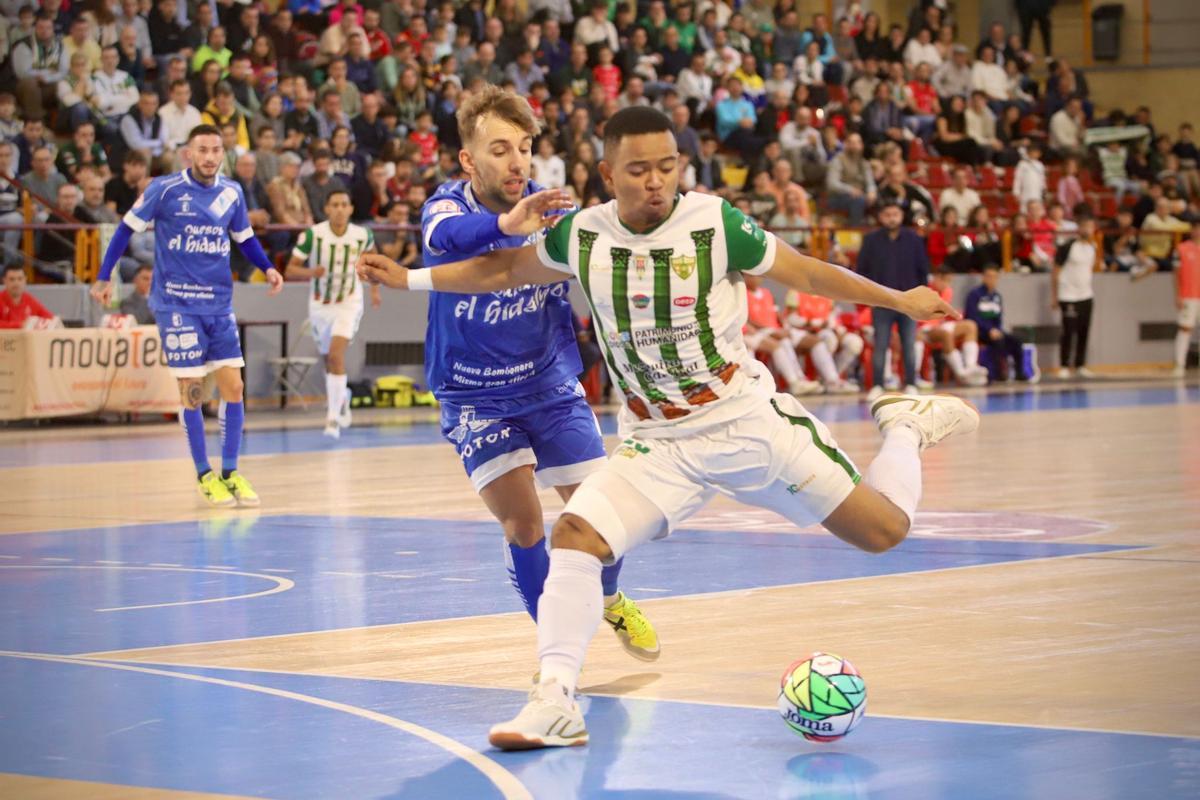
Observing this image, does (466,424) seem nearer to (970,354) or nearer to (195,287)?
(195,287)

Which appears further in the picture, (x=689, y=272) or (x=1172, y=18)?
(x=1172, y=18)

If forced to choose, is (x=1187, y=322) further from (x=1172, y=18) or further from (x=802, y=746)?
(x=802, y=746)

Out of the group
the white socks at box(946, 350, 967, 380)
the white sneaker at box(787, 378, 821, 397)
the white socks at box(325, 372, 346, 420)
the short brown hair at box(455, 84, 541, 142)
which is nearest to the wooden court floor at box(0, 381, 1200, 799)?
the short brown hair at box(455, 84, 541, 142)

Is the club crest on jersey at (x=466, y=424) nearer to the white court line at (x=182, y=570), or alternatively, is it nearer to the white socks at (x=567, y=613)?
the white socks at (x=567, y=613)

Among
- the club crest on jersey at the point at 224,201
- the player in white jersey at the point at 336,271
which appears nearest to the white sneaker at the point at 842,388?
the player in white jersey at the point at 336,271

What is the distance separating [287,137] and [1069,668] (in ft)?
58.2

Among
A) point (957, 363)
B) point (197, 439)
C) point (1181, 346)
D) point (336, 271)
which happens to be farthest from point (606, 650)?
point (1181, 346)

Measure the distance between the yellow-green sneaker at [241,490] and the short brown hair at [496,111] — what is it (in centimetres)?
606

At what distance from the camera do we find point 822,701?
4.99 meters

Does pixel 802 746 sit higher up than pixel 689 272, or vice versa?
pixel 689 272

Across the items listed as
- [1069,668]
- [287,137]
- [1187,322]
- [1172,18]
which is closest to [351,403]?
[287,137]

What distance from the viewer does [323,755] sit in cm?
495

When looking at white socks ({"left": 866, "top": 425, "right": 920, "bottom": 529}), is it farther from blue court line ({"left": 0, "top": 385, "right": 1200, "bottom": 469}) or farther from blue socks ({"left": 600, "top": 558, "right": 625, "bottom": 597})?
blue court line ({"left": 0, "top": 385, "right": 1200, "bottom": 469})

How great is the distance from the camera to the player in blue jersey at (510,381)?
6383 millimetres
